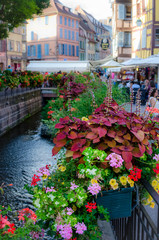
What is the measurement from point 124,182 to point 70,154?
1.66ft

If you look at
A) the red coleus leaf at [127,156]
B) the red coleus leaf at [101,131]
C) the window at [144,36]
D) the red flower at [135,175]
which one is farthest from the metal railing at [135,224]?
the window at [144,36]

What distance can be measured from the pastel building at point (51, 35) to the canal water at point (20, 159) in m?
50.1

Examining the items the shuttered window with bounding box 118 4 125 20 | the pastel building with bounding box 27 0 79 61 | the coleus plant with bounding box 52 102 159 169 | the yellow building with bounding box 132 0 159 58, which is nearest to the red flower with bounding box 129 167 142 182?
the coleus plant with bounding box 52 102 159 169

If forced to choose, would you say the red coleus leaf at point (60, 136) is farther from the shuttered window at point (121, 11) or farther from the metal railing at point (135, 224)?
the shuttered window at point (121, 11)

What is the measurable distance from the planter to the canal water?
278 centimetres

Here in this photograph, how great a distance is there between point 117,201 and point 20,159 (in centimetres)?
603

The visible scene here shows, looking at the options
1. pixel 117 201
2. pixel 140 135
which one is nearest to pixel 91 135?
pixel 140 135

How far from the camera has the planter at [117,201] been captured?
2.58 metres

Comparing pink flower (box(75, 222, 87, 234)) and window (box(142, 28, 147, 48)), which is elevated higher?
window (box(142, 28, 147, 48))

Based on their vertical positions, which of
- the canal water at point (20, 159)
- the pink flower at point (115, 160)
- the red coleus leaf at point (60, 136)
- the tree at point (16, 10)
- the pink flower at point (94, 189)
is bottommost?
the canal water at point (20, 159)

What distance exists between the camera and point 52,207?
2.54 meters

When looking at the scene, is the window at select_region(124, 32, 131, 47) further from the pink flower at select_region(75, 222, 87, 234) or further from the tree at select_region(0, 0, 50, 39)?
the pink flower at select_region(75, 222, 87, 234)

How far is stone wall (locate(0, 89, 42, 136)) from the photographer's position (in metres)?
11.8

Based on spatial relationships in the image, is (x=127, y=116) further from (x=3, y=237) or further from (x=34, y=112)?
(x=34, y=112)
